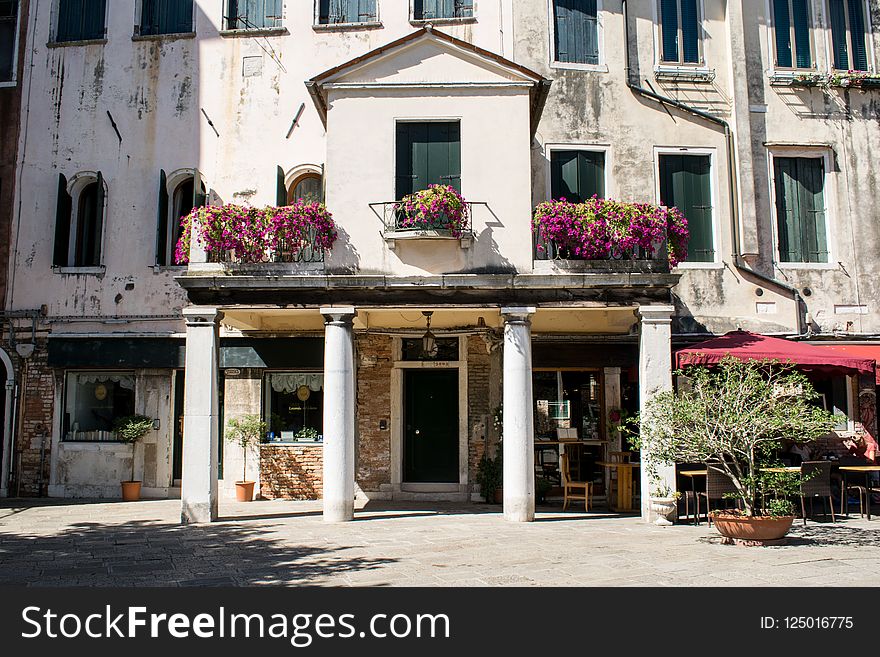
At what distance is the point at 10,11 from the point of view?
56.2 feet

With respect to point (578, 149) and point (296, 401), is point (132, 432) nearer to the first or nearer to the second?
point (296, 401)

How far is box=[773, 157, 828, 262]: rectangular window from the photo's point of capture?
1522 centimetres

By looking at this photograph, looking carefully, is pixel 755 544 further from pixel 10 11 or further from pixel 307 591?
pixel 10 11

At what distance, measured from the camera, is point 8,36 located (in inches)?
674

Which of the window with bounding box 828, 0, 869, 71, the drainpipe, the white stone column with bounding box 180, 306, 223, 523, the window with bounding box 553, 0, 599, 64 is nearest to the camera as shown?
the white stone column with bounding box 180, 306, 223, 523

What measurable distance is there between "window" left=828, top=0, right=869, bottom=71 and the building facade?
0.15ft

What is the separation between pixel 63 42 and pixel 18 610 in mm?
14193

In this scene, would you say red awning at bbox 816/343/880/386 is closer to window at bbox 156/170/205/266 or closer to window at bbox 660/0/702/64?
window at bbox 660/0/702/64

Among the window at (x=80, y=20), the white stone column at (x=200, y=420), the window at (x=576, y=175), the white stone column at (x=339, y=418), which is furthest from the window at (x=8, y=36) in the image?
the window at (x=576, y=175)

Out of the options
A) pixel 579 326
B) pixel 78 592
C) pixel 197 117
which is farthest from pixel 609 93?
pixel 78 592

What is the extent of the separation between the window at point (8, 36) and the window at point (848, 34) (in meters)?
17.1

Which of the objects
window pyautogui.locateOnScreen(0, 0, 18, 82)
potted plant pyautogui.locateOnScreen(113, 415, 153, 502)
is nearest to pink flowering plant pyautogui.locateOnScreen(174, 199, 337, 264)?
potted plant pyautogui.locateOnScreen(113, 415, 153, 502)

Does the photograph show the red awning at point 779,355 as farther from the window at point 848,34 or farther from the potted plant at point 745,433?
the window at point 848,34

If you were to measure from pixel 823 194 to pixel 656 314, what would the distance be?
5.80m
